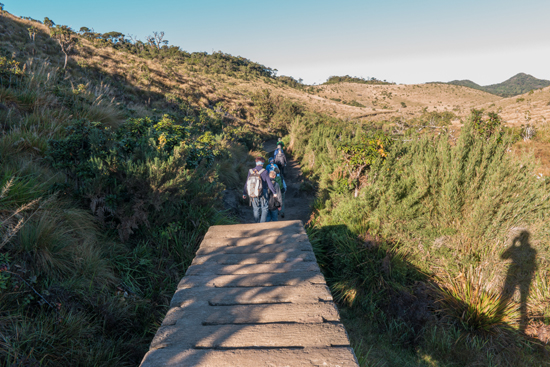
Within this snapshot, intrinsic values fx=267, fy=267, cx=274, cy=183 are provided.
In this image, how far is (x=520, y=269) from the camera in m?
4.17

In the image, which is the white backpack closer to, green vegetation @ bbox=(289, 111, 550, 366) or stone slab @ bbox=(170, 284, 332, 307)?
green vegetation @ bbox=(289, 111, 550, 366)

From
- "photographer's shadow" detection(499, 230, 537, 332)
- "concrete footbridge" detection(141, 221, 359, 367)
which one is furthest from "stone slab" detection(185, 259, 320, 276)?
"photographer's shadow" detection(499, 230, 537, 332)

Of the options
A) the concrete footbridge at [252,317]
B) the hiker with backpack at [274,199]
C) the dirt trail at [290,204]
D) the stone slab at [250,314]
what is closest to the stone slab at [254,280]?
the concrete footbridge at [252,317]

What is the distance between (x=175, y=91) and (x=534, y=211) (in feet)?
106

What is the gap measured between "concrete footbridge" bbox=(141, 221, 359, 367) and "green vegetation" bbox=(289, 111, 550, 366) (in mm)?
→ 1418

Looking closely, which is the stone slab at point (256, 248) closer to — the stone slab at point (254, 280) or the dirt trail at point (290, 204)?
the stone slab at point (254, 280)

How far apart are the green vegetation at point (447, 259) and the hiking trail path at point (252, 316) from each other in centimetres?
144

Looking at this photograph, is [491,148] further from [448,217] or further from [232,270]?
[232,270]

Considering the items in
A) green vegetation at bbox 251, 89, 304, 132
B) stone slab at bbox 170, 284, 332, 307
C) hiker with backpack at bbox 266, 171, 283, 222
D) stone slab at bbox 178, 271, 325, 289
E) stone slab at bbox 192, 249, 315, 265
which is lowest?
stone slab at bbox 170, 284, 332, 307

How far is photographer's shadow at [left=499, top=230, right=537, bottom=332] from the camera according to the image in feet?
13.3

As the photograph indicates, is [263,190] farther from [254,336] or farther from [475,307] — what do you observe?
[475,307]

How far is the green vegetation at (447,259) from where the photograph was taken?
393cm

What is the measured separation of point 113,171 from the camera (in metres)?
4.66

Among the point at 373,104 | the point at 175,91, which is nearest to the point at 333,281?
the point at 175,91
